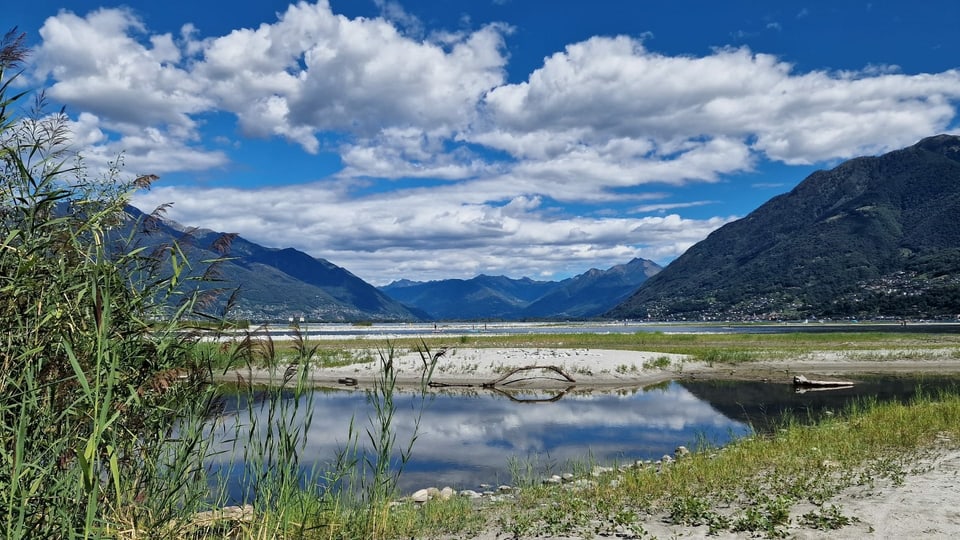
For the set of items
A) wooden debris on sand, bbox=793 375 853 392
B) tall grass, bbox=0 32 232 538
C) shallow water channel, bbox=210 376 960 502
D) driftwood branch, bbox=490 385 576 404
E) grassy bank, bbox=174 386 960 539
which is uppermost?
tall grass, bbox=0 32 232 538

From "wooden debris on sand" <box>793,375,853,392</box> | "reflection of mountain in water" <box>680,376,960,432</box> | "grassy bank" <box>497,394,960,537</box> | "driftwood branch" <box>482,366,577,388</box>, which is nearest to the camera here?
"grassy bank" <box>497,394,960,537</box>

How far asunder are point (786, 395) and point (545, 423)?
560 inches

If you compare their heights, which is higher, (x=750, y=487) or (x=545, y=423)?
(x=750, y=487)

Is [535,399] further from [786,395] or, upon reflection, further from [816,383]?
[816,383]

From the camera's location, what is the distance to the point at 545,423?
72.8ft

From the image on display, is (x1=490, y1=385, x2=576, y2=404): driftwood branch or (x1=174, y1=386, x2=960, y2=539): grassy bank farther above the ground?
(x1=174, y1=386, x2=960, y2=539): grassy bank

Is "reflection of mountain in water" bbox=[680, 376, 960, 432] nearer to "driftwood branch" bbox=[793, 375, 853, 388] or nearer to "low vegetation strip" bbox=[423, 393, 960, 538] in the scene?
"driftwood branch" bbox=[793, 375, 853, 388]

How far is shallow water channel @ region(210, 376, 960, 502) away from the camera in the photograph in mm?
15539

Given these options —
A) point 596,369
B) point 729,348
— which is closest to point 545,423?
point 596,369

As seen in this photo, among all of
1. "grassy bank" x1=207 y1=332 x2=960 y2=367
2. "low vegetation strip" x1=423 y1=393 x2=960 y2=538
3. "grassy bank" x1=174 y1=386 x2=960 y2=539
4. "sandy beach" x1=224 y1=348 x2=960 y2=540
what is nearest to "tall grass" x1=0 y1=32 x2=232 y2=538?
"grassy bank" x1=174 y1=386 x2=960 y2=539

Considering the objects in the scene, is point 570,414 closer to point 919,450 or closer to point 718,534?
point 919,450

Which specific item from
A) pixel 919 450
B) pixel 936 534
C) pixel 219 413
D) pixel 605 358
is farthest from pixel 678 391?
pixel 219 413

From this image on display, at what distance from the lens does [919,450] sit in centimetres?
1192

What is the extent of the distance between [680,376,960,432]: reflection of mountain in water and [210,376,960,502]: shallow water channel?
5cm
